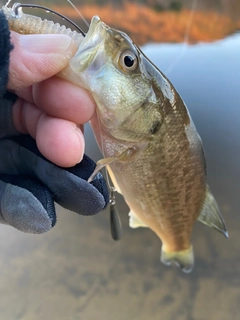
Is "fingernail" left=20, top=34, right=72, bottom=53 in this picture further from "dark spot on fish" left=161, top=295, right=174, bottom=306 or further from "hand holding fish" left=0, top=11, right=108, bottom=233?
"dark spot on fish" left=161, top=295, right=174, bottom=306

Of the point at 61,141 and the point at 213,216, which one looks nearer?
the point at 61,141

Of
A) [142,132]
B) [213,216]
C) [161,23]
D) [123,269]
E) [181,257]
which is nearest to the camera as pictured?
[142,132]

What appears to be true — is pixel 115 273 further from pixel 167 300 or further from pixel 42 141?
pixel 42 141

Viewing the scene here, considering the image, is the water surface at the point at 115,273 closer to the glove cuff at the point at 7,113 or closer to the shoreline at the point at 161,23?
the glove cuff at the point at 7,113

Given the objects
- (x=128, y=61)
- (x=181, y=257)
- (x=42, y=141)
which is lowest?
(x=181, y=257)

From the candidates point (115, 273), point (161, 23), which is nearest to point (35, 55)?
point (115, 273)

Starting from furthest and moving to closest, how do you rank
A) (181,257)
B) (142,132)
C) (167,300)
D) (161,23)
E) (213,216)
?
(161,23) < (167,300) < (181,257) < (213,216) < (142,132)

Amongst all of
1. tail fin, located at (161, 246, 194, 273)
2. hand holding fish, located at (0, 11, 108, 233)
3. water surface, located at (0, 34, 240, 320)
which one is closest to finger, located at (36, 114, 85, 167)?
hand holding fish, located at (0, 11, 108, 233)

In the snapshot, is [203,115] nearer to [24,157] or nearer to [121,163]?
[121,163]
